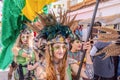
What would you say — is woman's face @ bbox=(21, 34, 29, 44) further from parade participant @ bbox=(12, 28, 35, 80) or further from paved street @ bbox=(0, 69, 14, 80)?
paved street @ bbox=(0, 69, 14, 80)

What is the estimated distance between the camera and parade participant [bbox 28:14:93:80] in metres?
2.15

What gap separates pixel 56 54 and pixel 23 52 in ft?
3.34

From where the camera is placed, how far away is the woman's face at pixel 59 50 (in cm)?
217

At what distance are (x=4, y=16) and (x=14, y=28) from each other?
0.18m

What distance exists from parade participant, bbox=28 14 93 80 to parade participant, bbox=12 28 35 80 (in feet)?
1.93

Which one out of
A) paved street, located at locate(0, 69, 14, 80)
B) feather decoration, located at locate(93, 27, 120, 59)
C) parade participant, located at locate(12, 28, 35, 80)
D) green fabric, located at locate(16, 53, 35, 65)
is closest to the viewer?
feather decoration, located at locate(93, 27, 120, 59)

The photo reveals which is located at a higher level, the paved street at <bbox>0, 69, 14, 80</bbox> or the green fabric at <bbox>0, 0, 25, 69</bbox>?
the green fabric at <bbox>0, 0, 25, 69</bbox>

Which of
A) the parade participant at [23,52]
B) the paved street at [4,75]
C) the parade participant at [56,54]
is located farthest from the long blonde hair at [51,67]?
the paved street at [4,75]

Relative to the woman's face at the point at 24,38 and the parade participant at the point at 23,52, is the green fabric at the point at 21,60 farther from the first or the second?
the woman's face at the point at 24,38

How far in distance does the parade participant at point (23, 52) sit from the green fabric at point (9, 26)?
0.44 ft

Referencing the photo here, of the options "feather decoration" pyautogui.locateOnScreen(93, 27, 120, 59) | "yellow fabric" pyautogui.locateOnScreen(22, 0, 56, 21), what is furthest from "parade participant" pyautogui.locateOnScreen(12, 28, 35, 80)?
"feather decoration" pyautogui.locateOnScreen(93, 27, 120, 59)

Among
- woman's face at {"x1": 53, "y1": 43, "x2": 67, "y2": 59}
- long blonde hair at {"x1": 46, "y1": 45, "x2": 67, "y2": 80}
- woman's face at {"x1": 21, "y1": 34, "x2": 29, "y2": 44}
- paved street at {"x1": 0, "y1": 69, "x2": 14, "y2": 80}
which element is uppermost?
woman's face at {"x1": 21, "y1": 34, "x2": 29, "y2": 44}

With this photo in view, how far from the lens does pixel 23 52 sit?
10.2 feet

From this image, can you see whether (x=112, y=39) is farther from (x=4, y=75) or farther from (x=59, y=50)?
(x=4, y=75)
